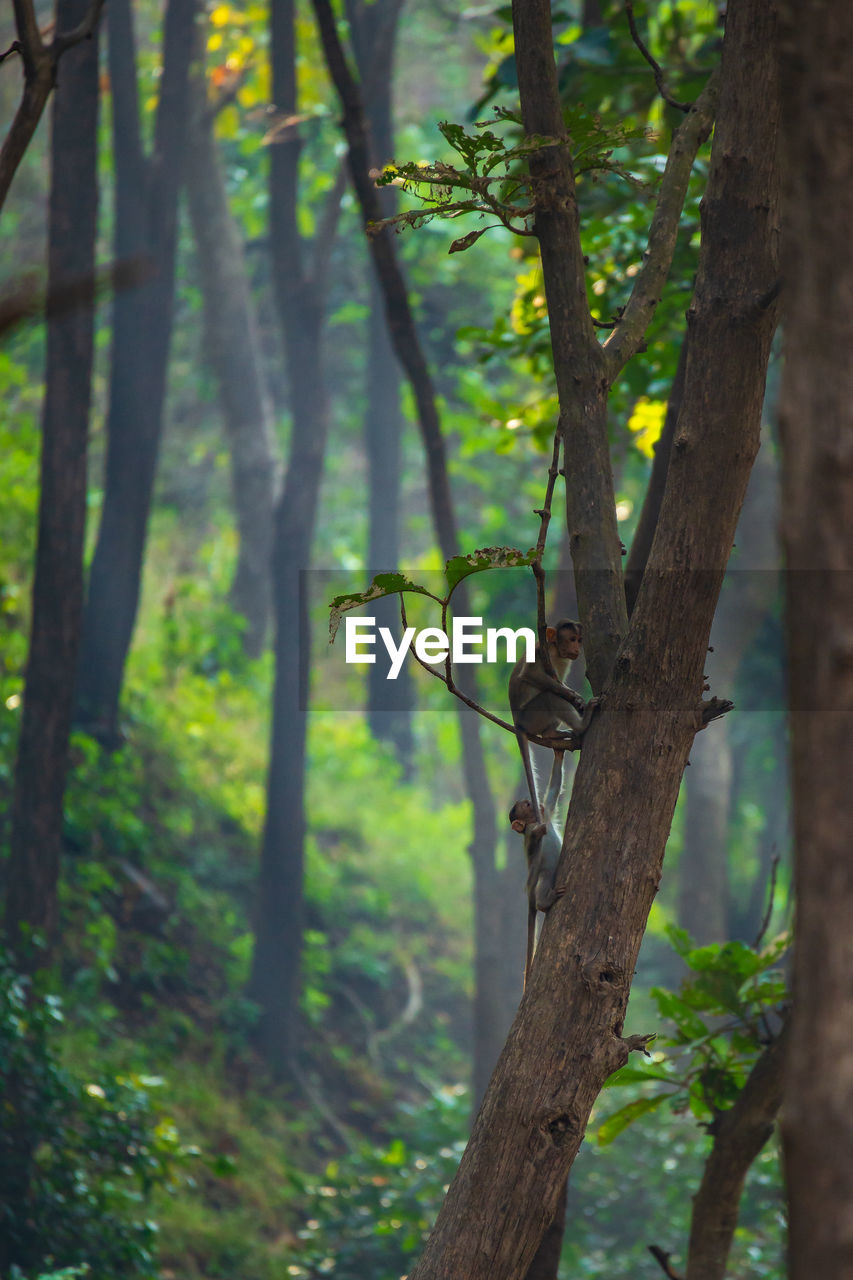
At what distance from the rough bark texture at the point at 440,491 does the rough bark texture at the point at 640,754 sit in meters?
4.48

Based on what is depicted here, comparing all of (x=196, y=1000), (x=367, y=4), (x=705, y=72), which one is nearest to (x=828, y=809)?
(x=705, y=72)

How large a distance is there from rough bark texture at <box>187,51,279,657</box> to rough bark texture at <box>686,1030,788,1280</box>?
40.4 ft

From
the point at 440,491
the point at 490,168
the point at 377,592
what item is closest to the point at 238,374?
the point at 440,491

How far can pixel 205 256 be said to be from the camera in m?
16.4

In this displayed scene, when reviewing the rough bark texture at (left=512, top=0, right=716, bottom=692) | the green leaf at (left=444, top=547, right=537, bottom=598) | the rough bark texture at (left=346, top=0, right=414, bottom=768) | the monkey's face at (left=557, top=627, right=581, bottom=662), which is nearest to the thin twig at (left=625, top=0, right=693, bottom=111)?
the rough bark texture at (left=512, top=0, right=716, bottom=692)

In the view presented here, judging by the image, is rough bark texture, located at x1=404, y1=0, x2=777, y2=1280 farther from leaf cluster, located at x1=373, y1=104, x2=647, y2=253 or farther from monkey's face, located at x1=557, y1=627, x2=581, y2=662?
monkey's face, located at x1=557, y1=627, x2=581, y2=662

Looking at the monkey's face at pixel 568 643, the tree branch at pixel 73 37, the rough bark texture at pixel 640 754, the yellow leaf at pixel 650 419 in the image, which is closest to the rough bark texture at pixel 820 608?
the rough bark texture at pixel 640 754

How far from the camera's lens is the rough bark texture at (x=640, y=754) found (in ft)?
8.46

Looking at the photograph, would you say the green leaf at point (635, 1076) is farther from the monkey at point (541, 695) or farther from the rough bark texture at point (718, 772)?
the rough bark texture at point (718, 772)

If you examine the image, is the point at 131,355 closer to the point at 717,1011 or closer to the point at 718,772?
the point at 718,772

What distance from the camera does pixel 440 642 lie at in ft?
29.7

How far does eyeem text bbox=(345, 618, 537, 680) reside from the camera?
3487 mm

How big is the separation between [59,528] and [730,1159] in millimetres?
5643

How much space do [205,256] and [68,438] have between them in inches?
363
